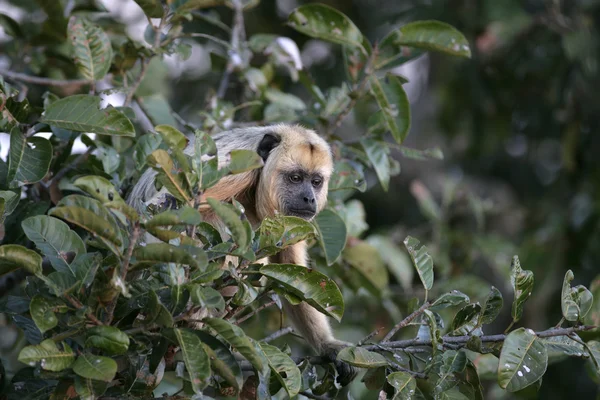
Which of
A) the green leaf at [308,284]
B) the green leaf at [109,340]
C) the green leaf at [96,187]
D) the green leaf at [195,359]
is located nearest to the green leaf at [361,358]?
the green leaf at [308,284]

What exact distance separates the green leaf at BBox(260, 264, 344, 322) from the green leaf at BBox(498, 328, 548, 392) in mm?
695

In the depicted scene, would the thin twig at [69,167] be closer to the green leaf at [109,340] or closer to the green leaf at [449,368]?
the green leaf at [109,340]

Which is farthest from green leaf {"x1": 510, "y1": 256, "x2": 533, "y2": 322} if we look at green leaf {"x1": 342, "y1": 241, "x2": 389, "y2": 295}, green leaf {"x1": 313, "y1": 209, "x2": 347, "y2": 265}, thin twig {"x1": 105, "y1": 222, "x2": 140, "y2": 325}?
green leaf {"x1": 342, "y1": 241, "x2": 389, "y2": 295}

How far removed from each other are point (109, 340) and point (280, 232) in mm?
808

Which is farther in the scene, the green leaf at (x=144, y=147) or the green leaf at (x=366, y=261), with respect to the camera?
the green leaf at (x=366, y=261)

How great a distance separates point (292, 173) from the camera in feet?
14.3

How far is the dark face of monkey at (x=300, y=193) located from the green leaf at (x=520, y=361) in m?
1.74

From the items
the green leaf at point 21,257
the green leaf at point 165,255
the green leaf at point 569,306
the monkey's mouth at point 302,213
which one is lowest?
the monkey's mouth at point 302,213

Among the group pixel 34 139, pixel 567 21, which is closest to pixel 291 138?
pixel 34 139

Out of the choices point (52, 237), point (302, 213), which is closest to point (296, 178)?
point (302, 213)

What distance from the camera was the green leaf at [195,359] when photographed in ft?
8.21

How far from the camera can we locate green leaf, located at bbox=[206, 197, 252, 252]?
2.46 meters

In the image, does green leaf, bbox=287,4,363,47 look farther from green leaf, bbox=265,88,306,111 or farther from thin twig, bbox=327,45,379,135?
green leaf, bbox=265,88,306,111

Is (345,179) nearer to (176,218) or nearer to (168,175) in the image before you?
(168,175)
